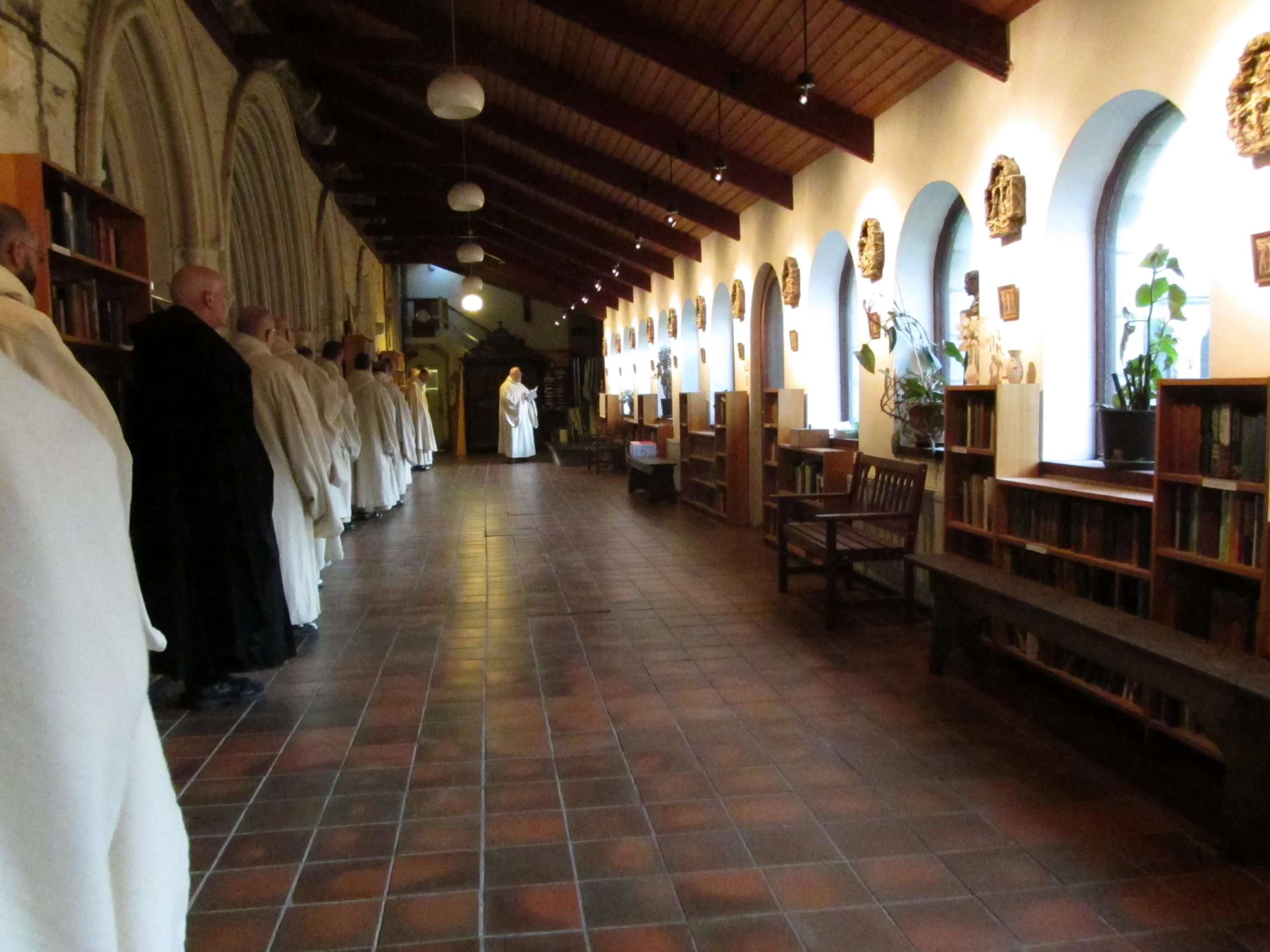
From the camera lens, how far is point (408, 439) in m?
11.6

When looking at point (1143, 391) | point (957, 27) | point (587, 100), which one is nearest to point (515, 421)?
point (587, 100)

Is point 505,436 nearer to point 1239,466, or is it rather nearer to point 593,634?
point 593,634

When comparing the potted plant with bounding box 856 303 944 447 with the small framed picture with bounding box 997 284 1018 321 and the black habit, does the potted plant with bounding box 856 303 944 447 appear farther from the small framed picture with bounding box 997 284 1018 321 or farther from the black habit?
the black habit

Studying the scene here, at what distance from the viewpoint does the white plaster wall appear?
3.44 metres

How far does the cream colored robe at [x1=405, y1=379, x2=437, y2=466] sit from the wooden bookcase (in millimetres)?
9761

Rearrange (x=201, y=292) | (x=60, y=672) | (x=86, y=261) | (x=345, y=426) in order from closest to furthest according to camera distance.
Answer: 1. (x=60, y=672)
2. (x=86, y=261)
3. (x=201, y=292)
4. (x=345, y=426)

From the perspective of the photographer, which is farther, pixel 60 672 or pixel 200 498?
pixel 200 498

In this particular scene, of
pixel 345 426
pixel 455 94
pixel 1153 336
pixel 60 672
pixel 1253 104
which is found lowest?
pixel 60 672

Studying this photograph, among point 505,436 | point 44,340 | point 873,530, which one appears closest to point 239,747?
point 44,340

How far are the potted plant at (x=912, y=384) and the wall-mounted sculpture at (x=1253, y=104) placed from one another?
2472mm

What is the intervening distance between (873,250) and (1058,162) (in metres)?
2.09

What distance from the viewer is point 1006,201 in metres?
4.86

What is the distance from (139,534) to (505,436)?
572 inches

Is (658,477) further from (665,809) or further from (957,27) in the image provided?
(665,809)
